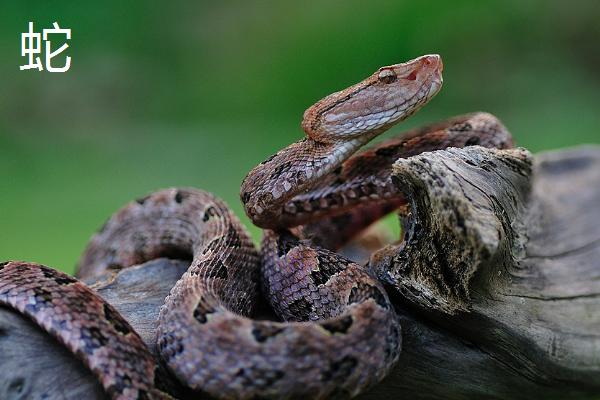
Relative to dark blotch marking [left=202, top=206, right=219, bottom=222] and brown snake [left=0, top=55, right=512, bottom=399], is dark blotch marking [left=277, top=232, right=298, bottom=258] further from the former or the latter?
dark blotch marking [left=202, top=206, right=219, bottom=222]

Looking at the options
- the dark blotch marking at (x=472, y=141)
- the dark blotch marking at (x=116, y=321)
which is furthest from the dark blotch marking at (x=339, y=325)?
the dark blotch marking at (x=472, y=141)

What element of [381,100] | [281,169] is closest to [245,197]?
[281,169]

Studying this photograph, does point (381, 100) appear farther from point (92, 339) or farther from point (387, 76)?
point (92, 339)

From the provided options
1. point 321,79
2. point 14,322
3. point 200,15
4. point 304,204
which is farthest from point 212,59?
point 14,322

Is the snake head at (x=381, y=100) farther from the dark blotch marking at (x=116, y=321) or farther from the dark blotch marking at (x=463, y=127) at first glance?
the dark blotch marking at (x=116, y=321)

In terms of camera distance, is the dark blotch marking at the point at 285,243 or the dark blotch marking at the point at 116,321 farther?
the dark blotch marking at the point at 285,243

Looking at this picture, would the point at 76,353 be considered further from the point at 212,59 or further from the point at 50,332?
the point at 212,59
